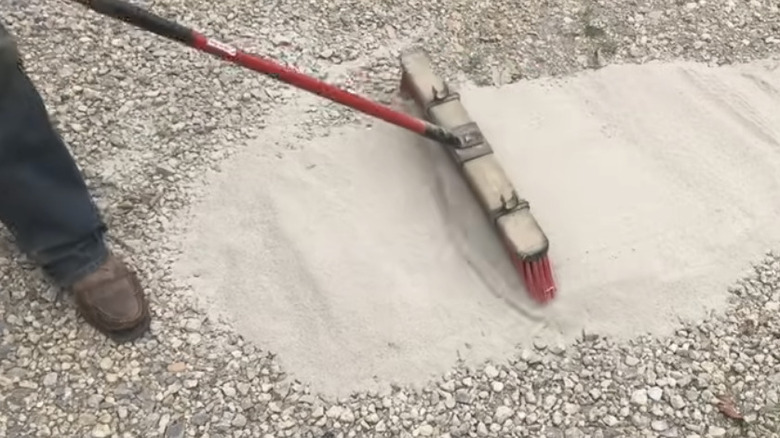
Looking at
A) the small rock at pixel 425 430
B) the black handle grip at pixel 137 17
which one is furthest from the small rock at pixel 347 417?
the black handle grip at pixel 137 17

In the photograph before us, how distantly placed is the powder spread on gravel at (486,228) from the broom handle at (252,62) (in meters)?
0.21

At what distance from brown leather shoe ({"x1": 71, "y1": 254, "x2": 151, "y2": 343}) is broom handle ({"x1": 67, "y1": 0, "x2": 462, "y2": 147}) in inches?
23.4

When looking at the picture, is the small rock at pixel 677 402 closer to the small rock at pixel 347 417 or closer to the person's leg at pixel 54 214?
the small rock at pixel 347 417

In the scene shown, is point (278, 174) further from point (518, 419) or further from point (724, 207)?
point (724, 207)

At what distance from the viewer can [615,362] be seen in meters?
2.31

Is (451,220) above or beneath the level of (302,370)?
above

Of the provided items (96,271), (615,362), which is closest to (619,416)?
(615,362)

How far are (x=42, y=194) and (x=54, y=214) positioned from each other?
6 centimetres

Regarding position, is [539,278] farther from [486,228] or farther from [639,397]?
[639,397]

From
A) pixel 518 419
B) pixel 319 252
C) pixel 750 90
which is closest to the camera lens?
pixel 518 419

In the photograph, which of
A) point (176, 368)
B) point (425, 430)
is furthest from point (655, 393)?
point (176, 368)

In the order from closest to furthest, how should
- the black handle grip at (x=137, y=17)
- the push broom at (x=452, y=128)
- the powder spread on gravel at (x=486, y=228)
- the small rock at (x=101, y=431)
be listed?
the black handle grip at (x=137, y=17)
the push broom at (x=452, y=128)
the small rock at (x=101, y=431)
the powder spread on gravel at (x=486, y=228)

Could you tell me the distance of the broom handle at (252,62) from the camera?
1972 mm

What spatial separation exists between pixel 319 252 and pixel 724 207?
1025 millimetres
